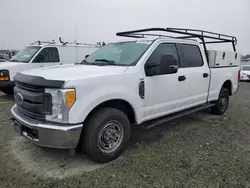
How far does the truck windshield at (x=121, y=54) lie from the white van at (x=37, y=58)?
4107mm

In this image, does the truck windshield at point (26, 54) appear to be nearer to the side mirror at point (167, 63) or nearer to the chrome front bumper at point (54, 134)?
the chrome front bumper at point (54, 134)

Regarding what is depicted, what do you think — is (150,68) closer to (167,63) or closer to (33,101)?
(167,63)

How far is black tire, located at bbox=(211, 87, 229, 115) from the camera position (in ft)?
18.2

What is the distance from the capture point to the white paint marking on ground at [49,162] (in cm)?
285

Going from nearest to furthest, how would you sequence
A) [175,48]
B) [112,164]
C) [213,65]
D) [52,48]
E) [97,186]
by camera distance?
[97,186]
[112,164]
[175,48]
[213,65]
[52,48]

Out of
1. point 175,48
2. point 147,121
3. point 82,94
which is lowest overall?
point 147,121

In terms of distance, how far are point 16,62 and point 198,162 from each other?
7.06 m

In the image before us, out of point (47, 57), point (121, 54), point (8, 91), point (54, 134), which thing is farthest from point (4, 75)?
point (54, 134)

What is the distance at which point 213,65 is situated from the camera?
5074mm

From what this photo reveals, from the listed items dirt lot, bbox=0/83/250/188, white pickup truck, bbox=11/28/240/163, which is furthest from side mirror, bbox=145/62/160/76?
dirt lot, bbox=0/83/250/188

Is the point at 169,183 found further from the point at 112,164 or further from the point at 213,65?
the point at 213,65

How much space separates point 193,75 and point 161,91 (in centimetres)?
109

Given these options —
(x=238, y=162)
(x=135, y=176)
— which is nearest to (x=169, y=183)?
(x=135, y=176)

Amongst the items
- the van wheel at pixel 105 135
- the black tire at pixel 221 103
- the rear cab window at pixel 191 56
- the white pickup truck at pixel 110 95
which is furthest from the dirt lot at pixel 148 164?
the rear cab window at pixel 191 56
